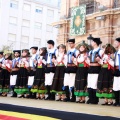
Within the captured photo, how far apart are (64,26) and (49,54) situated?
10817 mm

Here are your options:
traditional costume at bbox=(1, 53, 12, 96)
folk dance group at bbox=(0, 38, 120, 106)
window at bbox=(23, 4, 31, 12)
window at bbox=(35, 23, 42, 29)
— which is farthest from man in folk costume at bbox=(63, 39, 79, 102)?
window at bbox=(35, 23, 42, 29)

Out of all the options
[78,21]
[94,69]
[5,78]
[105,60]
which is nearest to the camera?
[105,60]

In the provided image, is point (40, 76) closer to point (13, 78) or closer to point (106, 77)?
point (13, 78)

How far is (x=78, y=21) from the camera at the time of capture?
17562 mm

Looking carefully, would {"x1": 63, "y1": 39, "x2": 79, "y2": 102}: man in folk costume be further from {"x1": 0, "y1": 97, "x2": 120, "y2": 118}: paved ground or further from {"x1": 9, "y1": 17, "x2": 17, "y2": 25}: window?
{"x1": 9, "y1": 17, "x2": 17, "y2": 25}: window

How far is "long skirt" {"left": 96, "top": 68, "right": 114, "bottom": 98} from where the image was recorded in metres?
6.81

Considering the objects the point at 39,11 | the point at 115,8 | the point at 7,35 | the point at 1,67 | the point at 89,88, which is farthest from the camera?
the point at 39,11

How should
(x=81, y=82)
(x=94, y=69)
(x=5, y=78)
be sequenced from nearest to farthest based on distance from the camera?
(x=94, y=69)
(x=81, y=82)
(x=5, y=78)

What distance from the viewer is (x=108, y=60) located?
677cm

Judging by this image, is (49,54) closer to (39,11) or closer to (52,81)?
(52,81)

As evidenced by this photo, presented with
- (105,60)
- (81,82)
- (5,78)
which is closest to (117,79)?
(105,60)

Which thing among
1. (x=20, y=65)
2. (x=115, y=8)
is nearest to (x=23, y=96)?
(x=20, y=65)

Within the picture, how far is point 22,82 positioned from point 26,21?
104 ft

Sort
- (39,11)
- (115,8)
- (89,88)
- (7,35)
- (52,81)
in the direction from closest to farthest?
(89,88) < (52,81) < (115,8) < (7,35) < (39,11)
